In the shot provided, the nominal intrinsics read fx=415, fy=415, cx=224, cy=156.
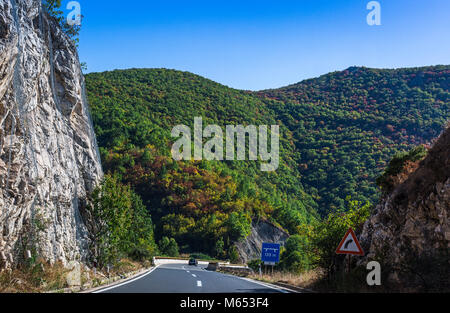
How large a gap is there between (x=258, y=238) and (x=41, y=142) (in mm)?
62635

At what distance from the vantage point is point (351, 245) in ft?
36.4

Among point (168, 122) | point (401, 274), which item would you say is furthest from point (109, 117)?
point (401, 274)

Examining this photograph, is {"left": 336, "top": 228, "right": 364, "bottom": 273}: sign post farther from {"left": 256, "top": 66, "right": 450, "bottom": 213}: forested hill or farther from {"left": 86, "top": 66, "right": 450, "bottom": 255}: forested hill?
{"left": 86, "top": 66, "right": 450, "bottom": 255}: forested hill

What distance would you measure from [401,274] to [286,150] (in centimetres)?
8526

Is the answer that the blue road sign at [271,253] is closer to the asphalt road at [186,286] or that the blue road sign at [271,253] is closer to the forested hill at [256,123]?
the asphalt road at [186,286]

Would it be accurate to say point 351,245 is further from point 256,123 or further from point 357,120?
point 357,120

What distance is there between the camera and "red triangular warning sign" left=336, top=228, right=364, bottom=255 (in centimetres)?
1104

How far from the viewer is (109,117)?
89750mm

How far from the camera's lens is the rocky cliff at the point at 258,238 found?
72.6 meters

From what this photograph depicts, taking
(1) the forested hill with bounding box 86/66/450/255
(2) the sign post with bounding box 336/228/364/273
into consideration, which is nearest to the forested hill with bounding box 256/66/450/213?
(1) the forested hill with bounding box 86/66/450/255

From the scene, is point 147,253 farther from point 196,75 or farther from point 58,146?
point 196,75

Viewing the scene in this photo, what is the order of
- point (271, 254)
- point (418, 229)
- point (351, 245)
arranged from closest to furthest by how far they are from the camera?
point (351, 245) < point (418, 229) < point (271, 254)

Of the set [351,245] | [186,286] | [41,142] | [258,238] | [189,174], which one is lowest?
[258,238]

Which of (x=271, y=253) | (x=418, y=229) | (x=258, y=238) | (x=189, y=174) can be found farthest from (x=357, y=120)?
(x=418, y=229)
